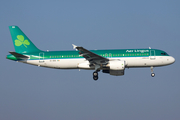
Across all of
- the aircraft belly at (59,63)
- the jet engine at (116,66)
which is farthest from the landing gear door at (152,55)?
the aircraft belly at (59,63)

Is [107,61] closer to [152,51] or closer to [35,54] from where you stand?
[152,51]

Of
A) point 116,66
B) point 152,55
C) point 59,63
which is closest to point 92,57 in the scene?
point 116,66

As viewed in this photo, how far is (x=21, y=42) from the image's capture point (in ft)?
189

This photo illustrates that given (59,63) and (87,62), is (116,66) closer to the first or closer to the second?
(87,62)

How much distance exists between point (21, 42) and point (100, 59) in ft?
48.9

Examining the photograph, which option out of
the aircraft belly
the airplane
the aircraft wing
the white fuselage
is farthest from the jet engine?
the aircraft belly

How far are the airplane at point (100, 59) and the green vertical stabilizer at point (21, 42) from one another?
1205 mm

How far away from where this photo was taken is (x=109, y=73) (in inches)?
2175

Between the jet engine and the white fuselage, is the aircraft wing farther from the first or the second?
the white fuselage

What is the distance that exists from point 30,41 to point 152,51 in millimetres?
20781

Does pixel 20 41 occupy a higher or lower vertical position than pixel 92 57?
higher

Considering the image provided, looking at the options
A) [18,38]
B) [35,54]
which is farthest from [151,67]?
[18,38]

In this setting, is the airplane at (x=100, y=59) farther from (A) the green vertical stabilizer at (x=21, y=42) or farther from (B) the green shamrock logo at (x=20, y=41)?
(B) the green shamrock logo at (x=20, y=41)

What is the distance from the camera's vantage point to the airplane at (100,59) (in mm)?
51812
